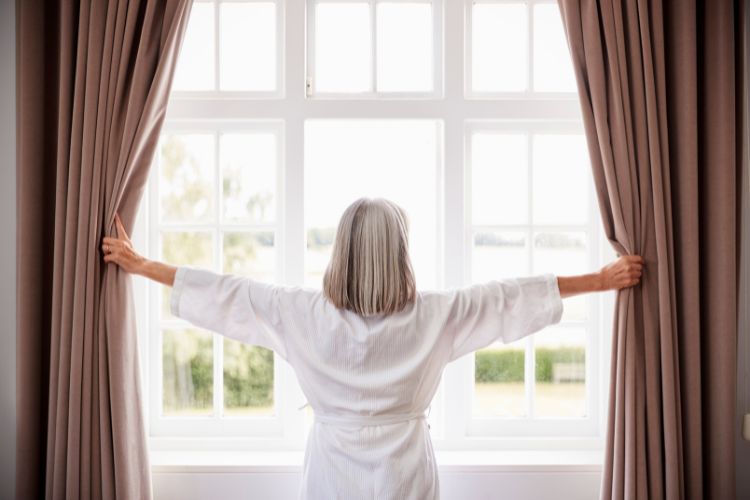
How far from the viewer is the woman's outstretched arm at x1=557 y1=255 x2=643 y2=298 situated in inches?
72.3

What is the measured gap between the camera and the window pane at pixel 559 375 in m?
2.28

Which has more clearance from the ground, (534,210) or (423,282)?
(534,210)

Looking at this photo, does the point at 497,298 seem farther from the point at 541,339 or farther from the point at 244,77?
the point at 244,77

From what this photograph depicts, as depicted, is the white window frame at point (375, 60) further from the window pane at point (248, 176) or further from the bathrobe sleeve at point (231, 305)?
the bathrobe sleeve at point (231, 305)

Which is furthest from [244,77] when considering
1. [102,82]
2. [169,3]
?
[102,82]

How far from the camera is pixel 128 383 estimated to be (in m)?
1.88

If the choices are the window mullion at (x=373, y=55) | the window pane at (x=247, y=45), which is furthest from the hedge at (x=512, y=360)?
the window pane at (x=247, y=45)

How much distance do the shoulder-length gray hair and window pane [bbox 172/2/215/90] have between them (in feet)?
3.28

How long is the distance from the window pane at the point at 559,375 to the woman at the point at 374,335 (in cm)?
56

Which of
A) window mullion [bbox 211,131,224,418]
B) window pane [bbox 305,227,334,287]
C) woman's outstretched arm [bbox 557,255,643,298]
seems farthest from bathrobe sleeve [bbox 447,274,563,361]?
window mullion [bbox 211,131,224,418]

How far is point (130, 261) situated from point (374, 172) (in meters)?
0.96

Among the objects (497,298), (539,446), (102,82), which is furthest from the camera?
(539,446)

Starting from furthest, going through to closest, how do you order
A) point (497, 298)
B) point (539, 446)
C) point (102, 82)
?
1. point (539, 446)
2. point (102, 82)
3. point (497, 298)

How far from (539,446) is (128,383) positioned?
1.50 metres
